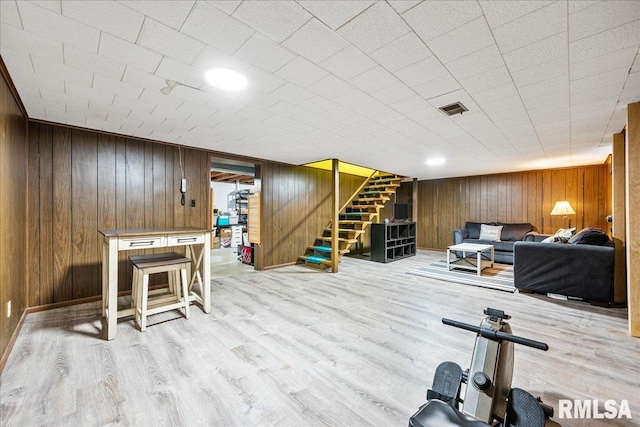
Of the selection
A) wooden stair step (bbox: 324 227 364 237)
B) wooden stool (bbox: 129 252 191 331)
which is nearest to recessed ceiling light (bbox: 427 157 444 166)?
wooden stair step (bbox: 324 227 364 237)

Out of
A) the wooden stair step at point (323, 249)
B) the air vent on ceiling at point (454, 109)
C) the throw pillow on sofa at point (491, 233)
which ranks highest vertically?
the air vent on ceiling at point (454, 109)

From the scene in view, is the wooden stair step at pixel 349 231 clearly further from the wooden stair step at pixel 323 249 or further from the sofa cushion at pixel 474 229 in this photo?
the sofa cushion at pixel 474 229

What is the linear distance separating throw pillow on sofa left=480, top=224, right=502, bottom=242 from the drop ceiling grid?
13.1 ft

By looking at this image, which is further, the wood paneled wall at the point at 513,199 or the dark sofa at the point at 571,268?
the wood paneled wall at the point at 513,199

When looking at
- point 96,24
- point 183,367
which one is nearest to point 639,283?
point 183,367

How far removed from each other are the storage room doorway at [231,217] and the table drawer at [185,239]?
167cm

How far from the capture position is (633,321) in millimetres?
2543

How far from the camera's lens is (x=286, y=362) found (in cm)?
207

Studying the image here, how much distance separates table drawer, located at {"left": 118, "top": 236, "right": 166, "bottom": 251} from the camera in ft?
8.38

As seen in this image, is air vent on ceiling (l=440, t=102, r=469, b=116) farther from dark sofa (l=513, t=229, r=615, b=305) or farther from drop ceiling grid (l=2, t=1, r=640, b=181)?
dark sofa (l=513, t=229, r=615, b=305)

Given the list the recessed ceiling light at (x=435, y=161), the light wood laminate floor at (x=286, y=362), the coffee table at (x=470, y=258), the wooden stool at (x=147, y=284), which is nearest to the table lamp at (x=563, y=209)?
the coffee table at (x=470, y=258)

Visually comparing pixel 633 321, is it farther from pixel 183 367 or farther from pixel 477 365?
pixel 183 367

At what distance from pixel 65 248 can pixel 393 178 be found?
6888 mm

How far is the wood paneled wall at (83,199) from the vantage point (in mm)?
3156
